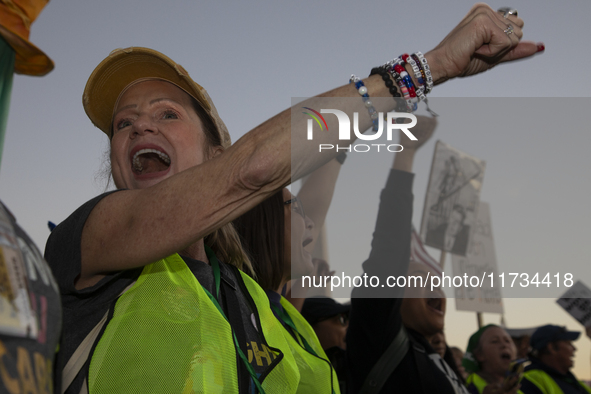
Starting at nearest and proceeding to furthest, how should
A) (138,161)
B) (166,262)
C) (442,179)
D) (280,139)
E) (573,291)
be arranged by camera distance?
(280,139), (166,262), (138,161), (573,291), (442,179)

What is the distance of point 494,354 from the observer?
497 centimetres

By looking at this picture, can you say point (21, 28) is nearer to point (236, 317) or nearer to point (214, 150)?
point (236, 317)

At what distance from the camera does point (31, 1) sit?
2.15 ft

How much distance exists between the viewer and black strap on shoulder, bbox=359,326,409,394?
233 cm

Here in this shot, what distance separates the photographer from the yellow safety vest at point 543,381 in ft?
15.7

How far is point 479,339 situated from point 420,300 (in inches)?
89.9

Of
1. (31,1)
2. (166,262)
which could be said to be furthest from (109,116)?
(31,1)

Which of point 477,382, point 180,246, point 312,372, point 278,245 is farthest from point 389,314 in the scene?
point 477,382

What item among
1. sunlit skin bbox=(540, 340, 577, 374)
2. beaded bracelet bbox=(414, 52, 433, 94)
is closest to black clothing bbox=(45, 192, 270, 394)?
beaded bracelet bbox=(414, 52, 433, 94)

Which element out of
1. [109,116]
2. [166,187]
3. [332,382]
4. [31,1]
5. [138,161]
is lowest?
[332,382]

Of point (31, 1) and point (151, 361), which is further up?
point (31, 1)

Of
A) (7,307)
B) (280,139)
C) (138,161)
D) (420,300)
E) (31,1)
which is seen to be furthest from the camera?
(420,300)

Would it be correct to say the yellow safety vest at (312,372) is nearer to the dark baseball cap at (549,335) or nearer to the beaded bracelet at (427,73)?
the beaded bracelet at (427,73)

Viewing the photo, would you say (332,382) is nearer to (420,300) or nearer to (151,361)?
(151,361)
